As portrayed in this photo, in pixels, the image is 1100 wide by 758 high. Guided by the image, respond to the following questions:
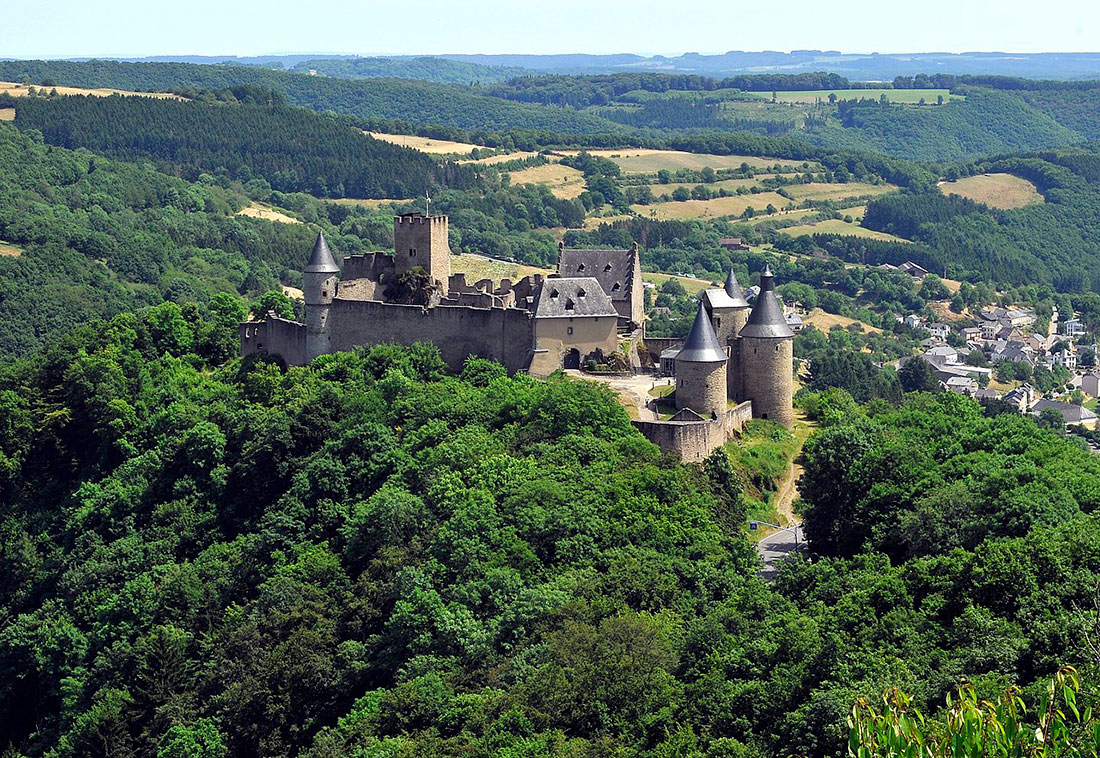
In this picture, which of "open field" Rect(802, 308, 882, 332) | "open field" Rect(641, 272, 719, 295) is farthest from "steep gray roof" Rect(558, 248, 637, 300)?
"open field" Rect(802, 308, 882, 332)

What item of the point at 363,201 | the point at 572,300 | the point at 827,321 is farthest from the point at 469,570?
the point at 363,201

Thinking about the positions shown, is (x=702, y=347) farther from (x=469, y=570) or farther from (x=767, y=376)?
(x=469, y=570)

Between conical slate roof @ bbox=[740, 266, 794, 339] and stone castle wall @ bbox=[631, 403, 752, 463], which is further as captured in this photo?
conical slate roof @ bbox=[740, 266, 794, 339]

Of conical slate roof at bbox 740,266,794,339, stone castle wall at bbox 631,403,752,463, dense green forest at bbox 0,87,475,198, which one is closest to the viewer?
stone castle wall at bbox 631,403,752,463

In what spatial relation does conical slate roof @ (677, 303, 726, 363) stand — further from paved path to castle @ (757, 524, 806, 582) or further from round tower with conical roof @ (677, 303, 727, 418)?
paved path to castle @ (757, 524, 806, 582)

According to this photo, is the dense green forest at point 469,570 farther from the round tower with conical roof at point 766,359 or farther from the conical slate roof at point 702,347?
the conical slate roof at point 702,347

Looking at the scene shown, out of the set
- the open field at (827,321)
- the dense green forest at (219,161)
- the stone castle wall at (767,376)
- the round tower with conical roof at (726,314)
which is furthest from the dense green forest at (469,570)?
the dense green forest at (219,161)
